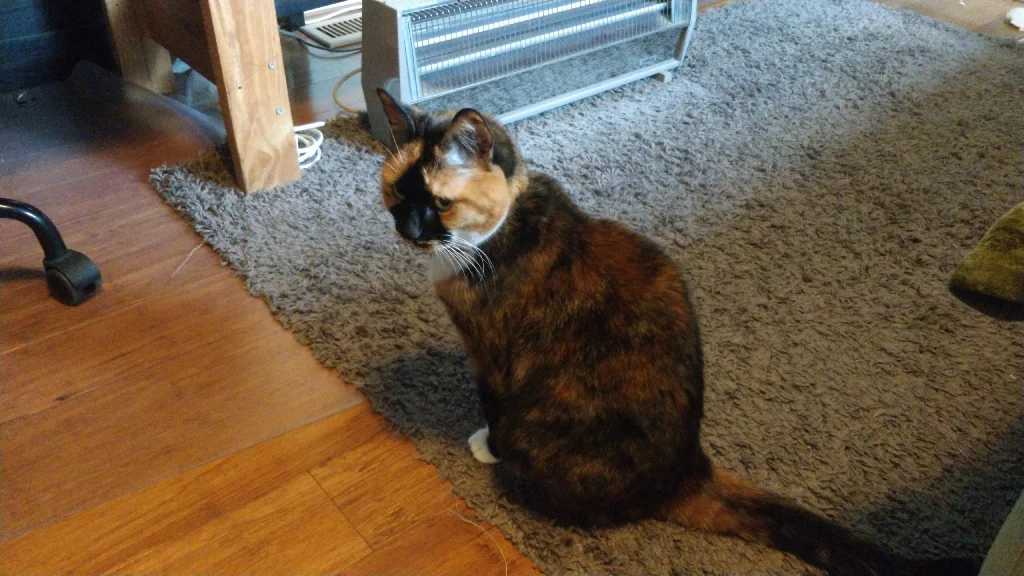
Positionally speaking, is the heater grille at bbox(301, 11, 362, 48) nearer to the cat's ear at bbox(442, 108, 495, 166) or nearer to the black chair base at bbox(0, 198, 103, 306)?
the black chair base at bbox(0, 198, 103, 306)

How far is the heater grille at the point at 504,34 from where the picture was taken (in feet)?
5.90

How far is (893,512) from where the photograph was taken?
1126mm

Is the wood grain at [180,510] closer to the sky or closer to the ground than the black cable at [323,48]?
closer to the ground

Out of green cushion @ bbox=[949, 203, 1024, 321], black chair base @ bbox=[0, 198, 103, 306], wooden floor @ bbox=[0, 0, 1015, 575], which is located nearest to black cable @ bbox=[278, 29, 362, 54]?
wooden floor @ bbox=[0, 0, 1015, 575]

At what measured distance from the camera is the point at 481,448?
1.18 metres

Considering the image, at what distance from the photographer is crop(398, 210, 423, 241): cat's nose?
984mm

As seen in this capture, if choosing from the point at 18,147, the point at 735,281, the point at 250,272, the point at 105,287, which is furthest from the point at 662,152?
the point at 18,147

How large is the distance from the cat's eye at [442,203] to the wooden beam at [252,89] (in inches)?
33.3

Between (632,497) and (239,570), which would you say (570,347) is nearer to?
(632,497)

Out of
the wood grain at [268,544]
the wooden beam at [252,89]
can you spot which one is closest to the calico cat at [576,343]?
the wood grain at [268,544]

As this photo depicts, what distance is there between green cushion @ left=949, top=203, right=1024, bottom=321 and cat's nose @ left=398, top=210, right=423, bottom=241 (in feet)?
1.95

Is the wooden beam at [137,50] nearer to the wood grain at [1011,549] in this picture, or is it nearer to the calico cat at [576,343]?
the calico cat at [576,343]

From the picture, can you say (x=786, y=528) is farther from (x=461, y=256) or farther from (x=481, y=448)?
(x=461, y=256)

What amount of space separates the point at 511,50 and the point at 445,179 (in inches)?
42.2
